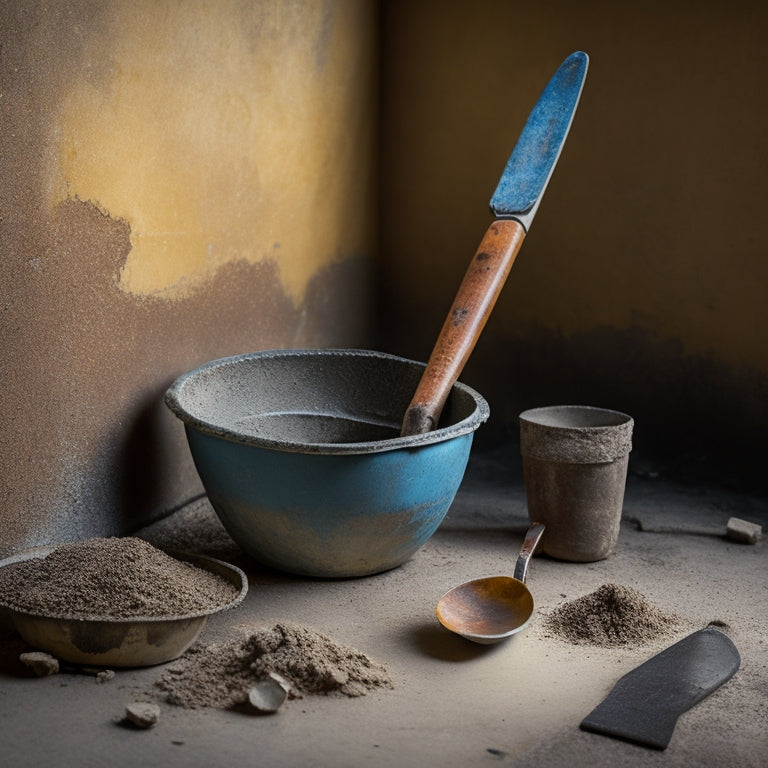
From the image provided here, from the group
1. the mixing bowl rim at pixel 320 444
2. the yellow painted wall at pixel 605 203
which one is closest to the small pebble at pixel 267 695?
the mixing bowl rim at pixel 320 444

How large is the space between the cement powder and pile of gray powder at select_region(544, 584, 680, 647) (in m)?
0.51

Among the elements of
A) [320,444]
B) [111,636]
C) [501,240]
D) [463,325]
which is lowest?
[111,636]

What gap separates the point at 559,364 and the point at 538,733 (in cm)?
199

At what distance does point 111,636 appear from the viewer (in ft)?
7.14

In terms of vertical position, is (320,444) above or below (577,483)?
above

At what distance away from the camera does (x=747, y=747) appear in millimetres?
1997

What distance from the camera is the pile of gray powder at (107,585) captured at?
2.19 metres

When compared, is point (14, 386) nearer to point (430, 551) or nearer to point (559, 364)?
point (430, 551)

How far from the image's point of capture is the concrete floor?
196 cm

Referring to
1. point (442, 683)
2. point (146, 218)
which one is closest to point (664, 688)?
point (442, 683)

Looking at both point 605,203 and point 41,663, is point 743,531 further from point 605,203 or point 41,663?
point 41,663

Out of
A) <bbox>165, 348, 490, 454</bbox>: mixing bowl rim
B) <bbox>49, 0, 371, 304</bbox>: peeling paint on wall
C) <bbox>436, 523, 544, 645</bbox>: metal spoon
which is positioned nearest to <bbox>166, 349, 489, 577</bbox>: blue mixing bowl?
<bbox>165, 348, 490, 454</bbox>: mixing bowl rim

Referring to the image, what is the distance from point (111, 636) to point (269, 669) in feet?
1.14

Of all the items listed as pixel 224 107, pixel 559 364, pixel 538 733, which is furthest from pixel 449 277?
pixel 538 733
